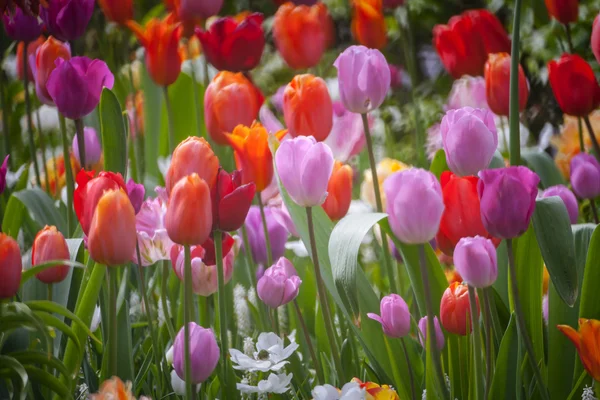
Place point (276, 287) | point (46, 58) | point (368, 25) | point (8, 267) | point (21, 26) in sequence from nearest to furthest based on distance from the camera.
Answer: point (8, 267), point (276, 287), point (46, 58), point (21, 26), point (368, 25)

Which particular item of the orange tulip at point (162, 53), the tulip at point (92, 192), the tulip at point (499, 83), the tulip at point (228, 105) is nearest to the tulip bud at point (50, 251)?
the tulip at point (92, 192)

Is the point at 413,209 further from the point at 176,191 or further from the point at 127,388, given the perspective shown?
the point at 127,388

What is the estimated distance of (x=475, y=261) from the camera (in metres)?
0.85

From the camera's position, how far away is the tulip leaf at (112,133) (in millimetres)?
1122

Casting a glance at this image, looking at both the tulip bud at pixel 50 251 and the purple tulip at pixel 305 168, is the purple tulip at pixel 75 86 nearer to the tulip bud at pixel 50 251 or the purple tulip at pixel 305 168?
the tulip bud at pixel 50 251

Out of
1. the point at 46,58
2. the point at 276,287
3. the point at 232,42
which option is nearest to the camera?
the point at 276,287

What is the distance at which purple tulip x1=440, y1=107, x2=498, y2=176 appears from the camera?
3.16 ft

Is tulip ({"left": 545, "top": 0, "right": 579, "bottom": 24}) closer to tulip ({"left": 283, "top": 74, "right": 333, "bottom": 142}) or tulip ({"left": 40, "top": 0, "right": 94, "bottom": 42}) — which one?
tulip ({"left": 283, "top": 74, "right": 333, "bottom": 142})

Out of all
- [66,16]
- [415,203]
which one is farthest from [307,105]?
[66,16]

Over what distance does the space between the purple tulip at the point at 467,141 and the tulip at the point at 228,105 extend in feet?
1.35

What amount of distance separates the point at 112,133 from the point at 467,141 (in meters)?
0.52

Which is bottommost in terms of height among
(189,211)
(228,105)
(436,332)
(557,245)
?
(436,332)

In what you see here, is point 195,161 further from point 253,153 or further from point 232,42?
point 232,42

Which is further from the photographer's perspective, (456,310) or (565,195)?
(565,195)
